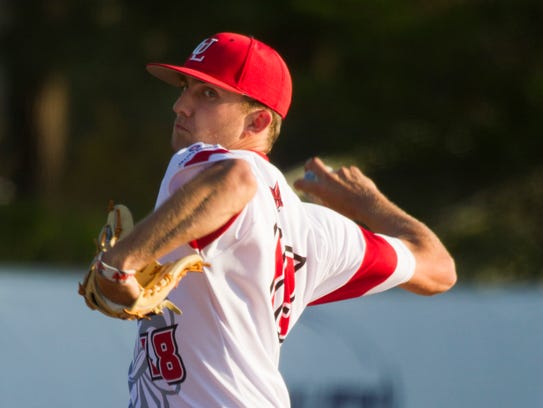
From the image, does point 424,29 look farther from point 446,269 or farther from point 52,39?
point 446,269

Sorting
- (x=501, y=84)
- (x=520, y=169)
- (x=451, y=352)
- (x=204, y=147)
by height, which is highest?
(x=501, y=84)

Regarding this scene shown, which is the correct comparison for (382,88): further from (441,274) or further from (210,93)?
(210,93)

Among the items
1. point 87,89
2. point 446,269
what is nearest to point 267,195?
point 446,269

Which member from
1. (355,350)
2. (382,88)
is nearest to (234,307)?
(355,350)

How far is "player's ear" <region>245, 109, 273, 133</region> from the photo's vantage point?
321 centimetres

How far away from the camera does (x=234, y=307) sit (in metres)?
2.97

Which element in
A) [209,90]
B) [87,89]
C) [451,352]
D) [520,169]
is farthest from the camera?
[87,89]

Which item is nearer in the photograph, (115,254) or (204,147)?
(115,254)

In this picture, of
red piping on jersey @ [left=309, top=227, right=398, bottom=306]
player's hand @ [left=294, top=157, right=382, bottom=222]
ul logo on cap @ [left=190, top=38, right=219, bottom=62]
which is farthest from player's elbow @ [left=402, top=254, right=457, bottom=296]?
ul logo on cap @ [left=190, top=38, right=219, bottom=62]

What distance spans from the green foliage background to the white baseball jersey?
24.9ft

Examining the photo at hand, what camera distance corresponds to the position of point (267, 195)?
2980mm

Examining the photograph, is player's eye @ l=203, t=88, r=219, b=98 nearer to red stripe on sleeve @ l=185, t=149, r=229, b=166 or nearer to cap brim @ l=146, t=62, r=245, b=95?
cap brim @ l=146, t=62, r=245, b=95

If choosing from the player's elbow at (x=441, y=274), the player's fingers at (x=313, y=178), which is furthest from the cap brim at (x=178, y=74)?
the player's elbow at (x=441, y=274)

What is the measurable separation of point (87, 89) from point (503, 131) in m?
7.27
